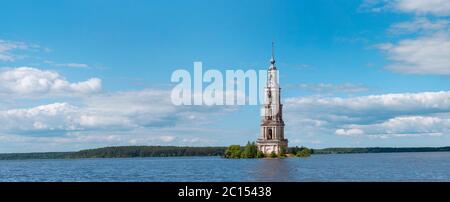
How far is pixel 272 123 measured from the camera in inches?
4968

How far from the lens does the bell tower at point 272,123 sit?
4833 inches

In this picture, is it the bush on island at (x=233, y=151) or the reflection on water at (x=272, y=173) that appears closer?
the reflection on water at (x=272, y=173)

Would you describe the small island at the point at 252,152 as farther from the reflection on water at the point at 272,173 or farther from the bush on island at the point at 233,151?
the reflection on water at the point at 272,173

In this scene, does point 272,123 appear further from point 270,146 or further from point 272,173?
point 272,173

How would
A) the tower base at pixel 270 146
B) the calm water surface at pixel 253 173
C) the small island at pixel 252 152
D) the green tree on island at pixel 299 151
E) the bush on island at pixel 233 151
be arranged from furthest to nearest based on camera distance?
1. the green tree on island at pixel 299 151
2. the bush on island at pixel 233 151
3. the tower base at pixel 270 146
4. the small island at pixel 252 152
5. the calm water surface at pixel 253 173

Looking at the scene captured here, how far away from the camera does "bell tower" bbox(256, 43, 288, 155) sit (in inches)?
4833
